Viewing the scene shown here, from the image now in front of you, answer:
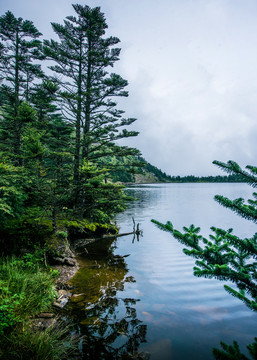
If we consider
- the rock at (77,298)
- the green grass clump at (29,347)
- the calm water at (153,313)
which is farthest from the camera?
the rock at (77,298)

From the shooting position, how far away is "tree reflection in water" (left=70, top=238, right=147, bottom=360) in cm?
454

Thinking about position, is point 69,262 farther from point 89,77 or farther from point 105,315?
point 89,77

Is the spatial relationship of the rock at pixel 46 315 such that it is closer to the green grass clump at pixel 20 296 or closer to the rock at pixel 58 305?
the green grass clump at pixel 20 296

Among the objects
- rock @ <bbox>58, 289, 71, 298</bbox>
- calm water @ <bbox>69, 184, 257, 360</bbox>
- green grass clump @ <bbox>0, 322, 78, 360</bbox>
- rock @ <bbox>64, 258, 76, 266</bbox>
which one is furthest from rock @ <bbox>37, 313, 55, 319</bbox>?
rock @ <bbox>64, 258, 76, 266</bbox>

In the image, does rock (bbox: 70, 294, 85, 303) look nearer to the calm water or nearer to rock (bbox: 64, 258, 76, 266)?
the calm water

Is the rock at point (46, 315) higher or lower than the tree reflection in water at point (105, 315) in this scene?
higher

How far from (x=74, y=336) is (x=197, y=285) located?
5974 millimetres

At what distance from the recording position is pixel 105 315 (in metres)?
5.73

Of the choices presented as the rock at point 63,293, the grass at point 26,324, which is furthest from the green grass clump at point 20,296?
the rock at point 63,293

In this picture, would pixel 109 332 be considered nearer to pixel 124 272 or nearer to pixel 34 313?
pixel 34 313

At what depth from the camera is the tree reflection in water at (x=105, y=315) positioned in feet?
14.9

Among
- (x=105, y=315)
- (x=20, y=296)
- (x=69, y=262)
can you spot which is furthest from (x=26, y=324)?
(x=69, y=262)

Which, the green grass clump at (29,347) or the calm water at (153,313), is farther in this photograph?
the calm water at (153,313)

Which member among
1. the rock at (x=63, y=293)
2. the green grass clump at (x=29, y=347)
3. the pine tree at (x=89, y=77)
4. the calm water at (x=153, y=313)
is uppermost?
the pine tree at (x=89, y=77)
